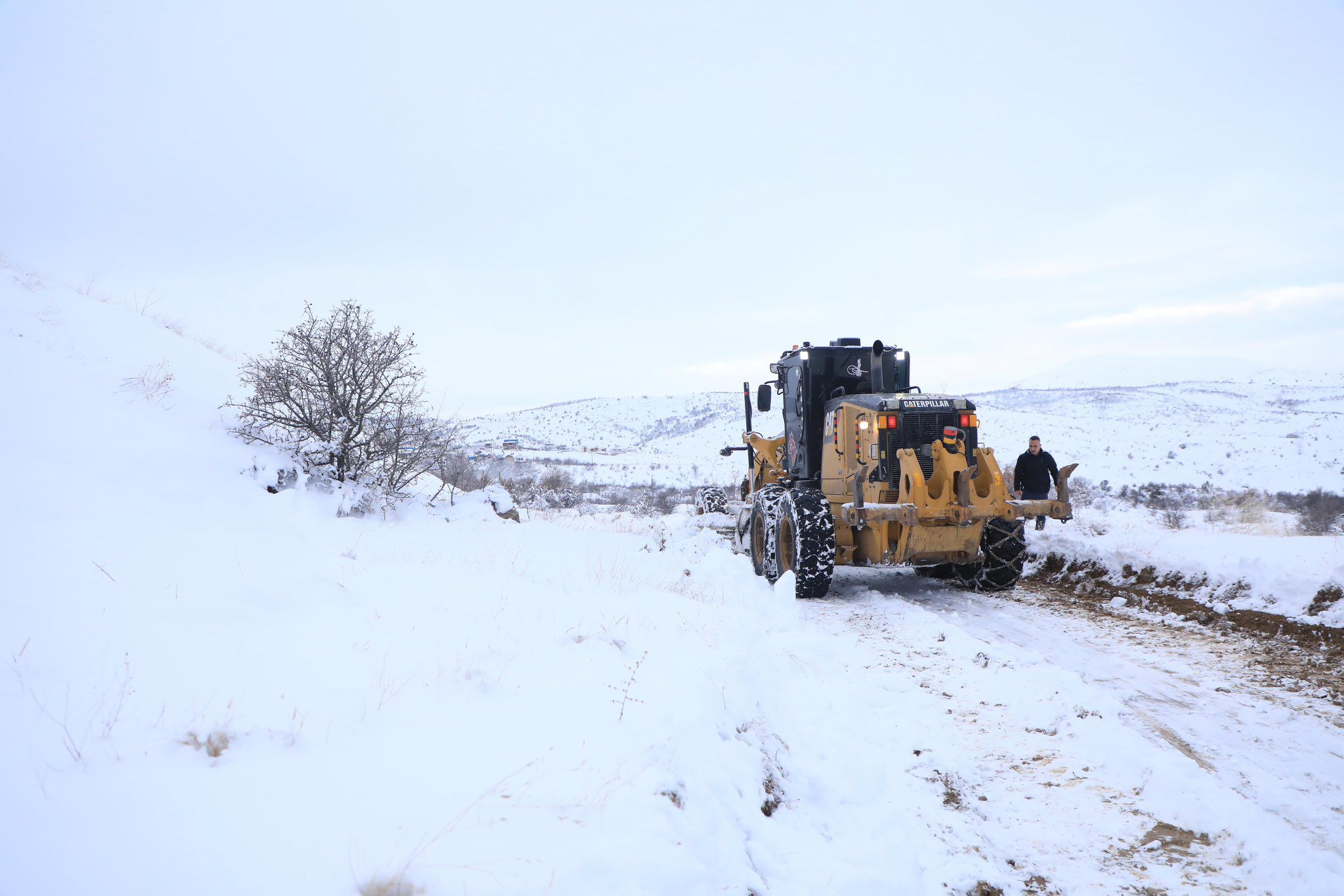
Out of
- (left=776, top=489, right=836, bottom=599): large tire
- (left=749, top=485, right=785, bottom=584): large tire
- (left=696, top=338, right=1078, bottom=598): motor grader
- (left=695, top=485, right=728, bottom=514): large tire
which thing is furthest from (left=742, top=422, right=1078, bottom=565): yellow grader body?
(left=695, top=485, right=728, bottom=514): large tire

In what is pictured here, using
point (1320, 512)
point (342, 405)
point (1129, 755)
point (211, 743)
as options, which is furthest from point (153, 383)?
point (1320, 512)

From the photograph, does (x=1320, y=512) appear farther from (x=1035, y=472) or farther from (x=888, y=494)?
(x=888, y=494)

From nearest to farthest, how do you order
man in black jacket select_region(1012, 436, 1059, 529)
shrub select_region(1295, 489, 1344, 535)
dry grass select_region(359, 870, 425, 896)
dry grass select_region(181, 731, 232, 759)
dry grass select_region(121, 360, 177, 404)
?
1. dry grass select_region(359, 870, 425, 896)
2. dry grass select_region(181, 731, 232, 759)
3. dry grass select_region(121, 360, 177, 404)
4. man in black jacket select_region(1012, 436, 1059, 529)
5. shrub select_region(1295, 489, 1344, 535)

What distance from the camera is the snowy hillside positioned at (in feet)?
90.4

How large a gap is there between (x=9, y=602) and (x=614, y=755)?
3.00 meters

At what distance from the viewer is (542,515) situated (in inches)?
643

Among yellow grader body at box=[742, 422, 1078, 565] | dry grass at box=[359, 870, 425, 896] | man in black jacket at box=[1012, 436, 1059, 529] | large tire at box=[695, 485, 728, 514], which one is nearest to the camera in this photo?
dry grass at box=[359, 870, 425, 896]

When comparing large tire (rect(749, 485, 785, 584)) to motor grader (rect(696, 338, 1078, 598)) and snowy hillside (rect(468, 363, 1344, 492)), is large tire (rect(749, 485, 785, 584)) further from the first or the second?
snowy hillside (rect(468, 363, 1344, 492))

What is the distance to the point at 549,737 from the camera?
10.5ft

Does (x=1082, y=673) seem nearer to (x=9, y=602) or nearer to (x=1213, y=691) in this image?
(x=1213, y=691)

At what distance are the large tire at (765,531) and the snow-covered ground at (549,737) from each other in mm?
2744

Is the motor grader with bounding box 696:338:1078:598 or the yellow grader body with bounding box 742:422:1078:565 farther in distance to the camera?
the motor grader with bounding box 696:338:1078:598

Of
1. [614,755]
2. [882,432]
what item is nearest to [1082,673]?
[882,432]

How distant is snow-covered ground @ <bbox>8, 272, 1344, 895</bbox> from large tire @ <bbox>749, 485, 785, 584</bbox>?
2744mm
